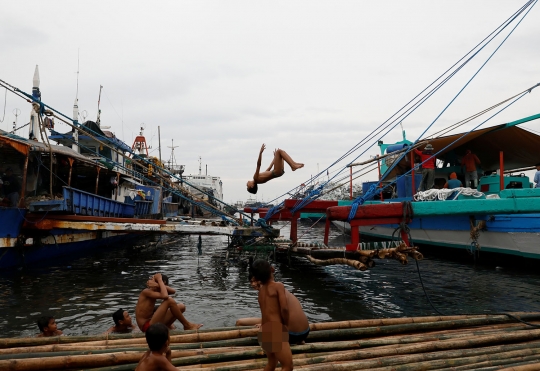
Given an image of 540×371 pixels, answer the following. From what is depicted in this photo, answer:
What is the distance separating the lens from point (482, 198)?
11.3 meters

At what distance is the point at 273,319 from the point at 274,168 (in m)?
4.47

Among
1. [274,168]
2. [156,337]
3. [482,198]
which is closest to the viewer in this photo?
[156,337]

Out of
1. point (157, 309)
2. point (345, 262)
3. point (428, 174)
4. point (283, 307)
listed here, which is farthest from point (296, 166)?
point (428, 174)

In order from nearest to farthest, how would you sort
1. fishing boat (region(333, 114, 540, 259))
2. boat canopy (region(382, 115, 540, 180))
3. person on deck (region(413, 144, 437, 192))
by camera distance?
fishing boat (region(333, 114, 540, 259)) < person on deck (region(413, 144, 437, 192)) < boat canopy (region(382, 115, 540, 180))

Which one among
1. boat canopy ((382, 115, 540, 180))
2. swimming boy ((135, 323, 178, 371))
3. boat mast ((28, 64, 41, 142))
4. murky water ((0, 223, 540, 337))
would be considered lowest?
murky water ((0, 223, 540, 337))

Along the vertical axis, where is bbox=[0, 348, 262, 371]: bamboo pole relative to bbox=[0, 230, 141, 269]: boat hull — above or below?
below

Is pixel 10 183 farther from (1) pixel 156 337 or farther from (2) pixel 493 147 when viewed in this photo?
(2) pixel 493 147

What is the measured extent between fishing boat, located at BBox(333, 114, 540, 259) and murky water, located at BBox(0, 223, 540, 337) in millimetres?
1039

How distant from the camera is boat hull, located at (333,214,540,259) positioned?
494 inches

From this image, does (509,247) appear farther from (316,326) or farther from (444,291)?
(316,326)

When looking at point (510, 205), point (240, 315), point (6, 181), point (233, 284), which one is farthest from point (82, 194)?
point (510, 205)

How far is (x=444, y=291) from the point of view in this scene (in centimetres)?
1098

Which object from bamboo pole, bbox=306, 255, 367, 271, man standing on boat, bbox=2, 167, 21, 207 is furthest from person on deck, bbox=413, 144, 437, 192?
man standing on boat, bbox=2, 167, 21, 207

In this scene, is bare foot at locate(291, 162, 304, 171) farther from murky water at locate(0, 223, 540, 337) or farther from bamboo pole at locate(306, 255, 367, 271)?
murky water at locate(0, 223, 540, 337)
